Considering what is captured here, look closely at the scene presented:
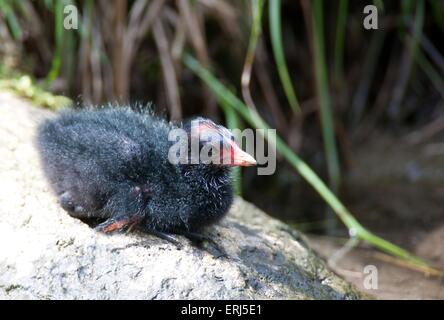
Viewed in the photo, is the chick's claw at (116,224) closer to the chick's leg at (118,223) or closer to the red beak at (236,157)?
the chick's leg at (118,223)

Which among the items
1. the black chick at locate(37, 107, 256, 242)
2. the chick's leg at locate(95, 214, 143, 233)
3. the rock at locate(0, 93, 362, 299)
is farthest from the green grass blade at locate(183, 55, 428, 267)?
the chick's leg at locate(95, 214, 143, 233)

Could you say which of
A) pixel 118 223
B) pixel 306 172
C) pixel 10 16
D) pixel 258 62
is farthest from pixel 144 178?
pixel 258 62

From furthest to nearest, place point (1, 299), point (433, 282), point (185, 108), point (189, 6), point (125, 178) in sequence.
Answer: point (185, 108) < point (189, 6) < point (433, 282) < point (125, 178) < point (1, 299)

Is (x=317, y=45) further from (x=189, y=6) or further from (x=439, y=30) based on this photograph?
(x=439, y=30)

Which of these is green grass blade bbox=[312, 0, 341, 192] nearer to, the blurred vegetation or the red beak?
the blurred vegetation

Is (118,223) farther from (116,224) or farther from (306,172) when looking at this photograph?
(306,172)

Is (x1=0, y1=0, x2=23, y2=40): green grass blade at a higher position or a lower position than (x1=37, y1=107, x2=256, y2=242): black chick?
higher

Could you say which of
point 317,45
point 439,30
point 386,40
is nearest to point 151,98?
point 317,45

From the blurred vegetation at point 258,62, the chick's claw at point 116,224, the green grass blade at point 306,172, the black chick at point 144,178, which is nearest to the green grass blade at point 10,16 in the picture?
the blurred vegetation at point 258,62
